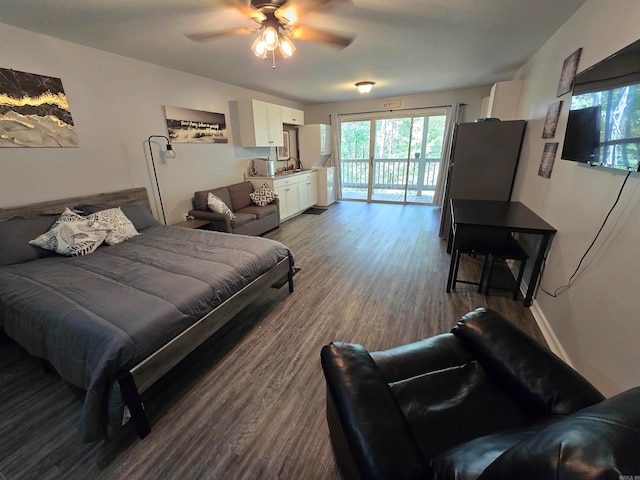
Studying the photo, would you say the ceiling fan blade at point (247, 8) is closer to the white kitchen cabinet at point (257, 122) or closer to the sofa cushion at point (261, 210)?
the white kitchen cabinet at point (257, 122)

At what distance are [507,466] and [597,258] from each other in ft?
5.48

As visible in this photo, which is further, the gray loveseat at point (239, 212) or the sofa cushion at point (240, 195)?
the sofa cushion at point (240, 195)

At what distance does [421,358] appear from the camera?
1.23m

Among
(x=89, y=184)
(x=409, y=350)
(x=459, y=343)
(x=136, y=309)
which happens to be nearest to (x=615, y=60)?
(x=459, y=343)

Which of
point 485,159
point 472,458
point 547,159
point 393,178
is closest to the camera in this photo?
point 472,458

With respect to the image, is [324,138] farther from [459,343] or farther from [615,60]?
[459,343]

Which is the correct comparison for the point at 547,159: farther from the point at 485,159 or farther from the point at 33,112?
the point at 33,112

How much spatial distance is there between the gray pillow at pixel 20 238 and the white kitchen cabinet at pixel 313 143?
16.1 feet

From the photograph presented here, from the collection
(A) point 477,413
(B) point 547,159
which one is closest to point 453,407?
(A) point 477,413

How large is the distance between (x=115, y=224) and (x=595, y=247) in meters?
3.76

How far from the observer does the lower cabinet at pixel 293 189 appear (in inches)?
190

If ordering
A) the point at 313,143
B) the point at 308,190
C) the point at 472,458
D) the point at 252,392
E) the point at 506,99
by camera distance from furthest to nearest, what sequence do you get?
1. the point at 313,143
2. the point at 308,190
3. the point at 506,99
4. the point at 252,392
5. the point at 472,458

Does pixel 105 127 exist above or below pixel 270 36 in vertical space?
below

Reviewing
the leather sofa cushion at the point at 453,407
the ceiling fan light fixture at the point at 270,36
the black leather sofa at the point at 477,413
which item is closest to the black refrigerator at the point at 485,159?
the ceiling fan light fixture at the point at 270,36
